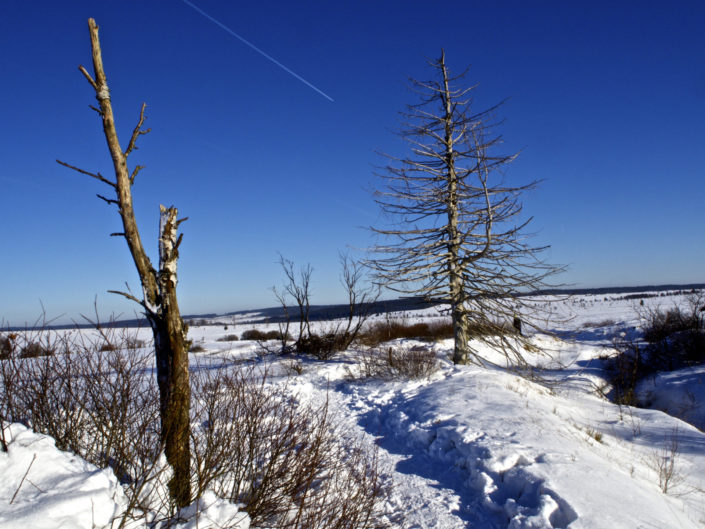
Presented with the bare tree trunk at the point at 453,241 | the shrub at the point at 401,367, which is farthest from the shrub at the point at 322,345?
the bare tree trunk at the point at 453,241

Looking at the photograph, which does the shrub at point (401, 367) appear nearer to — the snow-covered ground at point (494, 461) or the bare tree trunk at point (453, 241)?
the snow-covered ground at point (494, 461)

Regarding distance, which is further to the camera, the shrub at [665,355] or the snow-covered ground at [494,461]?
the shrub at [665,355]

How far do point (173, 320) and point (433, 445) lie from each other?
3.89 metres

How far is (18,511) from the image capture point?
1970mm

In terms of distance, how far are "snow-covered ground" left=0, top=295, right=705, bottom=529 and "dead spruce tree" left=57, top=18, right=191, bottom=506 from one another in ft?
1.95

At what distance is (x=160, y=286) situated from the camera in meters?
3.01

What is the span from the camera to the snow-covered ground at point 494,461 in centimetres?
230

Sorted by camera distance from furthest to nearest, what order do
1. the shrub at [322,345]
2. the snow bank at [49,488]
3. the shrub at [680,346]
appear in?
the shrub at [322,345] → the shrub at [680,346] → the snow bank at [49,488]

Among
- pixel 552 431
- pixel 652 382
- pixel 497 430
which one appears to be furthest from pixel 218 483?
pixel 652 382

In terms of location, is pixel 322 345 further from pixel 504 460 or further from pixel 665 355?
pixel 665 355

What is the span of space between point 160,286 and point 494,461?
3.82 m

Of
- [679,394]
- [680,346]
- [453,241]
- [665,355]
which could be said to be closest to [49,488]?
[453,241]

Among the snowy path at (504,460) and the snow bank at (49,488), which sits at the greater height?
the snow bank at (49,488)

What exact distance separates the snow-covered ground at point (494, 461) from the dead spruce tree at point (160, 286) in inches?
23.3
